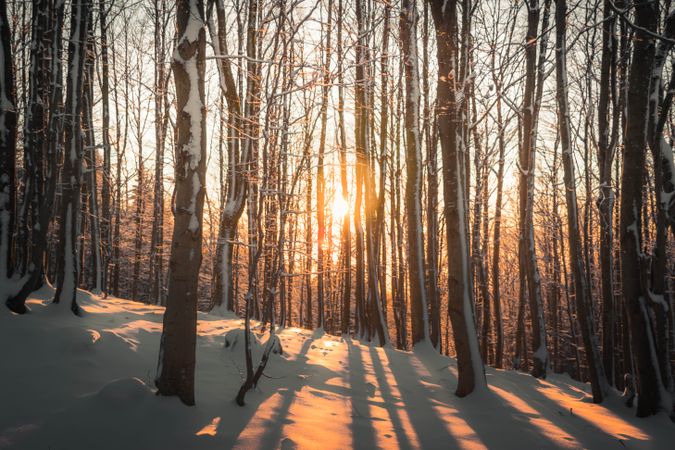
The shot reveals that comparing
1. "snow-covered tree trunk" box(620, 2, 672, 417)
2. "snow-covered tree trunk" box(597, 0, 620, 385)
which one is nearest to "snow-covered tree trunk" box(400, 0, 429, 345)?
"snow-covered tree trunk" box(597, 0, 620, 385)

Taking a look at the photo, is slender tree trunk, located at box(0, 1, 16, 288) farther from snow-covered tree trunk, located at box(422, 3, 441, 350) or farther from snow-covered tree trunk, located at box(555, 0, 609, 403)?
snow-covered tree trunk, located at box(422, 3, 441, 350)

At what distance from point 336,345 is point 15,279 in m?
6.32

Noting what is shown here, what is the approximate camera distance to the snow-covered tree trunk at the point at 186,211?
3486 millimetres

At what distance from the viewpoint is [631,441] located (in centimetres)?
411

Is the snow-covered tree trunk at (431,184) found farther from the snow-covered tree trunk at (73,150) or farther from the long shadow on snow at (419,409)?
the snow-covered tree trunk at (73,150)

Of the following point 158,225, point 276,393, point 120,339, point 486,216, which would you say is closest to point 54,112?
point 120,339

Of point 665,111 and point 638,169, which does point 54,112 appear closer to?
point 638,169

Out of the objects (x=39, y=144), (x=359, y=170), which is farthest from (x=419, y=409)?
(x=359, y=170)

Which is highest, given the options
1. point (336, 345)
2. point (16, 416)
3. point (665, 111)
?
point (665, 111)

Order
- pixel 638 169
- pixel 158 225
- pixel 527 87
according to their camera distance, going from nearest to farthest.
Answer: pixel 638 169 < pixel 527 87 < pixel 158 225

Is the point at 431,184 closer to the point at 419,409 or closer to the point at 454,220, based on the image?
the point at 454,220

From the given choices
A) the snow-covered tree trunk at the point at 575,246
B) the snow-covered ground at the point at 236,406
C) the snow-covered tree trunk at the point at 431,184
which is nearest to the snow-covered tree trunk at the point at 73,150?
the snow-covered ground at the point at 236,406

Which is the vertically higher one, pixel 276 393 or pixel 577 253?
pixel 577 253

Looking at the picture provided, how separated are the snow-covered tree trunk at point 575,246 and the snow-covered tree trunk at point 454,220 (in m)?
2.09
